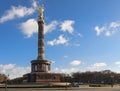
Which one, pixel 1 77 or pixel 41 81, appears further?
pixel 1 77

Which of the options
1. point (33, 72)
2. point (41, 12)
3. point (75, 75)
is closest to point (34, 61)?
point (33, 72)

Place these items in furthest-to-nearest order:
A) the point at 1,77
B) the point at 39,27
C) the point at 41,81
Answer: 1. the point at 1,77
2. the point at 39,27
3. the point at 41,81

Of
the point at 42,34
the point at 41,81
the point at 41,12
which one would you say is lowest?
the point at 41,81

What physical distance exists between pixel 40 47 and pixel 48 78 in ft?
33.6

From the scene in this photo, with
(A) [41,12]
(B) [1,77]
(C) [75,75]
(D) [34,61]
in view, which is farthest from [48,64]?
(B) [1,77]

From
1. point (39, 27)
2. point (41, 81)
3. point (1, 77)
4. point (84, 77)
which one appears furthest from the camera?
point (1, 77)

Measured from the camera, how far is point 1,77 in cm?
15362

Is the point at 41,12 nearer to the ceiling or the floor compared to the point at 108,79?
nearer to the ceiling

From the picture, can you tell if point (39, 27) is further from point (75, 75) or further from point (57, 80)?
point (75, 75)

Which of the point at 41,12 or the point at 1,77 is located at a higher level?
the point at 41,12

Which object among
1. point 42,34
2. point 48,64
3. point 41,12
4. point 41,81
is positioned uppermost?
point 41,12

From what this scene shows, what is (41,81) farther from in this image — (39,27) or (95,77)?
(95,77)

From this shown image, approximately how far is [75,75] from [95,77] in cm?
1041

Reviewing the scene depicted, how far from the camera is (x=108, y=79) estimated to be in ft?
469
